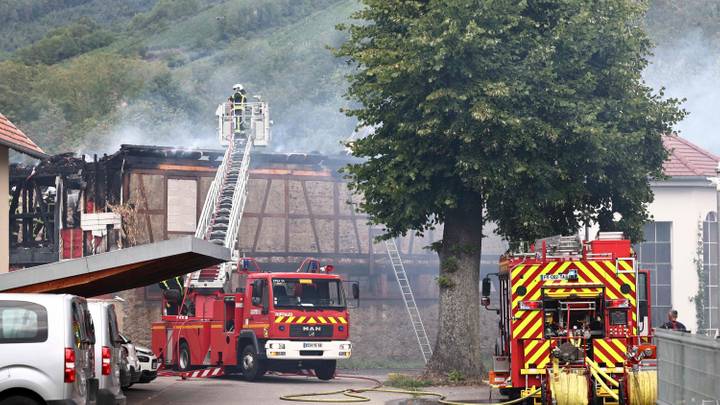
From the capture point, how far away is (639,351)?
20375mm

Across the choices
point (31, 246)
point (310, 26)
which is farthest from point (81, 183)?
point (310, 26)

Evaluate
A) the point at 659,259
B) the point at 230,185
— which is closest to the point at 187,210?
the point at 230,185

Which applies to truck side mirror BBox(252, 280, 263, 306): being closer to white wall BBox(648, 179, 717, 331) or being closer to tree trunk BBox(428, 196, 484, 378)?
tree trunk BBox(428, 196, 484, 378)

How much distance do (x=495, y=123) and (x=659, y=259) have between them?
1700 centimetres

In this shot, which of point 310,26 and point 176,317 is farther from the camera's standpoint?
point 310,26

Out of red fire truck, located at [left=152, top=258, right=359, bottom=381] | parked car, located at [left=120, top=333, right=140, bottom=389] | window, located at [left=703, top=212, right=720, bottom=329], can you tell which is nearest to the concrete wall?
parked car, located at [left=120, top=333, right=140, bottom=389]

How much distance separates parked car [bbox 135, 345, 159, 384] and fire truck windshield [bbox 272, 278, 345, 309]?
3421 millimetres

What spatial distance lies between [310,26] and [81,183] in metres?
90.5

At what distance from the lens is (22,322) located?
14.4m

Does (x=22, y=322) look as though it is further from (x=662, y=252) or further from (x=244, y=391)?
(x=662, y=252)

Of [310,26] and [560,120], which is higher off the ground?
[310,26]

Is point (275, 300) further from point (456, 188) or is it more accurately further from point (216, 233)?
point (216, 233)

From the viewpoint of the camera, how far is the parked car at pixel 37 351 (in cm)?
1427

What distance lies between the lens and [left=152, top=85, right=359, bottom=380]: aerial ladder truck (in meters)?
29.6
